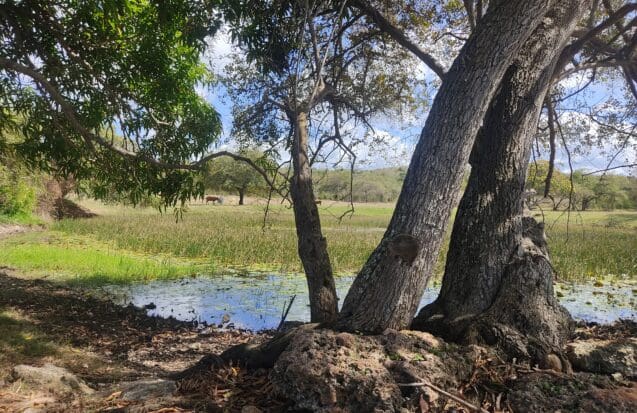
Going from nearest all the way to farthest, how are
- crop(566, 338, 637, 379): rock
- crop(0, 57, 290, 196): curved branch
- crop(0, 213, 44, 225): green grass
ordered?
crop(566, 338, 637, 379): rock → crop(0, 57, 290, 196): curved branch → crop(0, 213, 44, 225): green grass

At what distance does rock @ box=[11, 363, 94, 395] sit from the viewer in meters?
3.02

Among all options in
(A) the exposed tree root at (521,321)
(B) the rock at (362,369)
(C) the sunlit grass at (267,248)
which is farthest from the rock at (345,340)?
(C) the sunlit grass at (267,248)

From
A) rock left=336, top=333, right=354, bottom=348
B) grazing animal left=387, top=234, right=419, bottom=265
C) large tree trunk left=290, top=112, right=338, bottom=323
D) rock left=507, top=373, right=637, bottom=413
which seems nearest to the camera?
rock left=507, top=373, right=637, bottom=413

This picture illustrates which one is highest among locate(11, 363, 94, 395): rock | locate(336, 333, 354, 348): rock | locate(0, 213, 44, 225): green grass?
locate(336, 333, 354, 348): rock

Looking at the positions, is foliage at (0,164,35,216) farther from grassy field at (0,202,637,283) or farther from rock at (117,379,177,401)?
rock at (117,379,177,401)

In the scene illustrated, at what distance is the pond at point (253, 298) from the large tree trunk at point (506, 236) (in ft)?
14.3

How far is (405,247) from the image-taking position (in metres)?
2.78

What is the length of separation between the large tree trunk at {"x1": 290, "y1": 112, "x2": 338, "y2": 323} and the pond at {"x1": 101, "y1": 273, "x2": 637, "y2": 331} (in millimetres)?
2720

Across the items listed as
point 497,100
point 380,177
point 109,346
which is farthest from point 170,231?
point 380,177

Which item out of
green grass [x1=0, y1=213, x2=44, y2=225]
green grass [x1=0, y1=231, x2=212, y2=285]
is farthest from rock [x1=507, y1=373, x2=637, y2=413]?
green grass [x1=0, y1=213, x2=44, y2=225]

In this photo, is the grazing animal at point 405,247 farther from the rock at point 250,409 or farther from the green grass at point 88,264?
the green grass at point 88,264

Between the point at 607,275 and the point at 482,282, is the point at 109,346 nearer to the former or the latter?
the point at 482,282

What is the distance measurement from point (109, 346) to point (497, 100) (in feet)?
16.5

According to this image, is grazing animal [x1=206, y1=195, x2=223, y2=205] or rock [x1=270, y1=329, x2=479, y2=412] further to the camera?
grazing animal [x1=206, y1=195, x2=223, y2=205]
